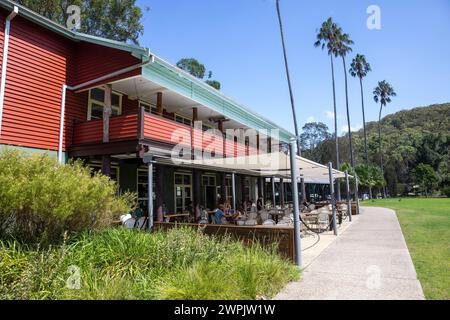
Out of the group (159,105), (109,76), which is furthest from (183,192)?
(109,76)

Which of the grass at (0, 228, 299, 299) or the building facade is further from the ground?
the building facade

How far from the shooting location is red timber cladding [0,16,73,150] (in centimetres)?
989

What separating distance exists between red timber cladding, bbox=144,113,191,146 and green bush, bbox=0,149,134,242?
4.59 metres

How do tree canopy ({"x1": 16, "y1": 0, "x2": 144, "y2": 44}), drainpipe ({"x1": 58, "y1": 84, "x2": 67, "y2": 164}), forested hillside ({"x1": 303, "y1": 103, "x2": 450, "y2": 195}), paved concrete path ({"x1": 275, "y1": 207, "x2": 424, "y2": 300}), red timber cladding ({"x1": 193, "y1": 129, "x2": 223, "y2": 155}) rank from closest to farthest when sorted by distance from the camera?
paved concrete path ({"x1": 275, "y1": 207, "x2": 424, "y2": 300}) → drainpipe ({"x1": 58, "y1": 84, "x2": 67, "y2": 164}) → red timber cladding ({"x1": 193, "y1": 129, "x2": 223, "y2": 155}) → tree canopy ({"x1": 16, "y1": 0, "x2": 144, "y2": 44}) → forested hillside ({"x1": 303, "y1": 103, "x2": 450, "y2": 195})

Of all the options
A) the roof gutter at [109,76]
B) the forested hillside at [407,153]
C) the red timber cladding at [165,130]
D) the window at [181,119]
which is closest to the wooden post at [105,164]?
the red timber cladding at [165,130]

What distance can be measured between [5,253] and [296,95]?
29230 mm

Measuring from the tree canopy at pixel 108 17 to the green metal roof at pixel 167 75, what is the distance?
9.86 m

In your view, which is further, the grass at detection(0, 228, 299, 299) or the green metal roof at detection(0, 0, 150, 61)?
the green metal roof at detection(0, 0, 150, 61)

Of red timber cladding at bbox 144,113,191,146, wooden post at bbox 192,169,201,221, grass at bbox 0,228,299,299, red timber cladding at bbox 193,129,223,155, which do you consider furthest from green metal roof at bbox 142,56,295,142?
grass at bbox 0,228,299,299

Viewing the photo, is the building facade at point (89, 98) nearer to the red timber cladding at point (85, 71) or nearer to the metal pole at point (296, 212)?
the red timber cladding at point (85, 71)

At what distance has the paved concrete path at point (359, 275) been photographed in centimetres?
517

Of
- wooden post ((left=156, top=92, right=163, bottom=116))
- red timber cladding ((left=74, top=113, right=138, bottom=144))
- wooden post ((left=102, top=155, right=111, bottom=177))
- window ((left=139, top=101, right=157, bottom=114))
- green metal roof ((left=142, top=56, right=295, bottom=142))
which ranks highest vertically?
green metal roof ((left=142, top=56, right=295, bottom=142))

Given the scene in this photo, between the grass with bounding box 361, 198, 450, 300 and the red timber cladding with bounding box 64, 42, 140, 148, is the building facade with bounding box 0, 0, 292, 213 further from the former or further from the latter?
the grass with bounding box 361, 198, 450, 300
